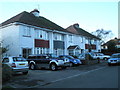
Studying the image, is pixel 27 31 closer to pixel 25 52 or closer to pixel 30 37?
pixel 30 37

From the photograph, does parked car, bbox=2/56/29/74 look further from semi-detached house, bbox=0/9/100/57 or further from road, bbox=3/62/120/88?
semi-detached house, bbox=0/9/100/57

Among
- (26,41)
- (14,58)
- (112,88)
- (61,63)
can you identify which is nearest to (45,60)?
(61,63)

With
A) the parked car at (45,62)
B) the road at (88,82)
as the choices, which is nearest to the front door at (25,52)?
the parked car at (45,62)

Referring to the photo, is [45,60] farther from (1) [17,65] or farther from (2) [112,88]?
(2) [112,88]

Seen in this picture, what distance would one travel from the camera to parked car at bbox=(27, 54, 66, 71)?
51.8 ft

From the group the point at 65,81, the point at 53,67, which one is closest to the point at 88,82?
the point at 65,81

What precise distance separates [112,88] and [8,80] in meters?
6.47

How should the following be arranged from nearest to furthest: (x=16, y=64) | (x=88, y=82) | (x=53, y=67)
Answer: (x=88, y=82), (x=16, y=64), (x=53, y=67)

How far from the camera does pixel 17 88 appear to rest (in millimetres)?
8078

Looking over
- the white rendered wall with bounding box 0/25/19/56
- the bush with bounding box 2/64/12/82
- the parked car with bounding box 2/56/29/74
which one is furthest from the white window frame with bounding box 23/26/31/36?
the bush with bounding box 2/64/12/82

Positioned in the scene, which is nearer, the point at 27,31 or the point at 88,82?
the point at 88,82

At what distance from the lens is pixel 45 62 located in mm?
16281

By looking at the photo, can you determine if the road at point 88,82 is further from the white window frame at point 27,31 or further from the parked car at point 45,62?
the white window frame at point 27,31

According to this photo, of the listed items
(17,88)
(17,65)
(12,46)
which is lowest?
(17,88)
